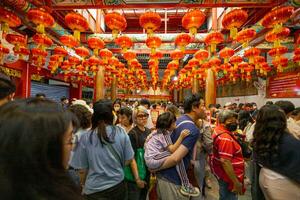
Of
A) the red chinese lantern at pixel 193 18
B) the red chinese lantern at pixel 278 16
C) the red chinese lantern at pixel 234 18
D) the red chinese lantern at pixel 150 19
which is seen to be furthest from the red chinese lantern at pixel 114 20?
the red chinese lantern at pixel 278 16

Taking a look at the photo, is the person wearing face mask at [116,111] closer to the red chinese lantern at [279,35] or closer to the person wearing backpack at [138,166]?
the person wearing backpack at [138,166]

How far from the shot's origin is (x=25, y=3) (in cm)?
602

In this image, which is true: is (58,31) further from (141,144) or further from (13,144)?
(13,144)

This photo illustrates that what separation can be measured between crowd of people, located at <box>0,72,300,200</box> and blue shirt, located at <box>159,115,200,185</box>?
1cm

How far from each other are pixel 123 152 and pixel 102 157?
23 centimetres

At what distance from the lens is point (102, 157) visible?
2.29 metres

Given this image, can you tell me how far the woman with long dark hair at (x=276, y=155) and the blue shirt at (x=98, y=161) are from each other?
142 cm

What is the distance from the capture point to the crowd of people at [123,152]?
2.52 feet

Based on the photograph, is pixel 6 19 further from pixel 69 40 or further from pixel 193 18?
pixel 193 18

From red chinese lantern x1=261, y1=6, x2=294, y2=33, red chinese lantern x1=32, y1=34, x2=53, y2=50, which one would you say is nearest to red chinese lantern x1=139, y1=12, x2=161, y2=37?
red chinese lantern x1=261, y1=6, x2=294, y2=33

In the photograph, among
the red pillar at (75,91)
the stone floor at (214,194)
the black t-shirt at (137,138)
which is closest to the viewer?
the black t-shirt at (137,138)

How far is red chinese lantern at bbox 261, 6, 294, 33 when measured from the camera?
17.0ft

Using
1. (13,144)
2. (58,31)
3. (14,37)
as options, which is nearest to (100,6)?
(14,37)

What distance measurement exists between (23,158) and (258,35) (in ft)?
30.9
